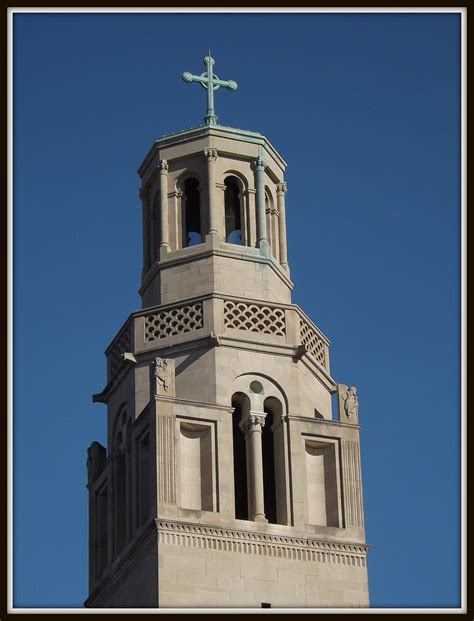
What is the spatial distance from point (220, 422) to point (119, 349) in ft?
15.2

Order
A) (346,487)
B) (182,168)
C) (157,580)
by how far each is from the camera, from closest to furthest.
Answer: (157,580) → (346,487) → (182,168)

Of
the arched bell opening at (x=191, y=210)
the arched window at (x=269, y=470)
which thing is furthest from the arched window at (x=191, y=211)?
the arched window at (x=269, y=470)

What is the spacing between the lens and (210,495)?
1949 inches

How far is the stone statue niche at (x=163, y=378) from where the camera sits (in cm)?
5003

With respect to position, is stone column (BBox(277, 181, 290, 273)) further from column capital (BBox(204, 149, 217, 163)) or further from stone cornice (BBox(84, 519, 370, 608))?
stone cornice (BBox(84, 519, 370, 608))

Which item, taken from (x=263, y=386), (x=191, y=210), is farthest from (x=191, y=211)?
(x=263, y=386)

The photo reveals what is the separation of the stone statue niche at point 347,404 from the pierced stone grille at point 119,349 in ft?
17.6

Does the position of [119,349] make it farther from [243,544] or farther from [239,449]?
[243,544]

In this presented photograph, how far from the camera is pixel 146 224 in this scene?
184 feet

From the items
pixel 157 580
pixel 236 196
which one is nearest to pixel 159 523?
pixel 157 580

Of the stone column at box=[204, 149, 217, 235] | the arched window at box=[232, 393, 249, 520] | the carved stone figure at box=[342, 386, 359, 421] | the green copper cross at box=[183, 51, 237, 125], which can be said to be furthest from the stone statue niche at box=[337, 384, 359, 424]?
the green copper cross at box=[183, 51, 237, 125]

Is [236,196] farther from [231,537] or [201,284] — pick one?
[231,537]

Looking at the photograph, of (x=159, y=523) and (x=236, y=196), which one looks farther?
(x=236, y=196)

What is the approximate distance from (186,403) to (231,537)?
11.6 feet
